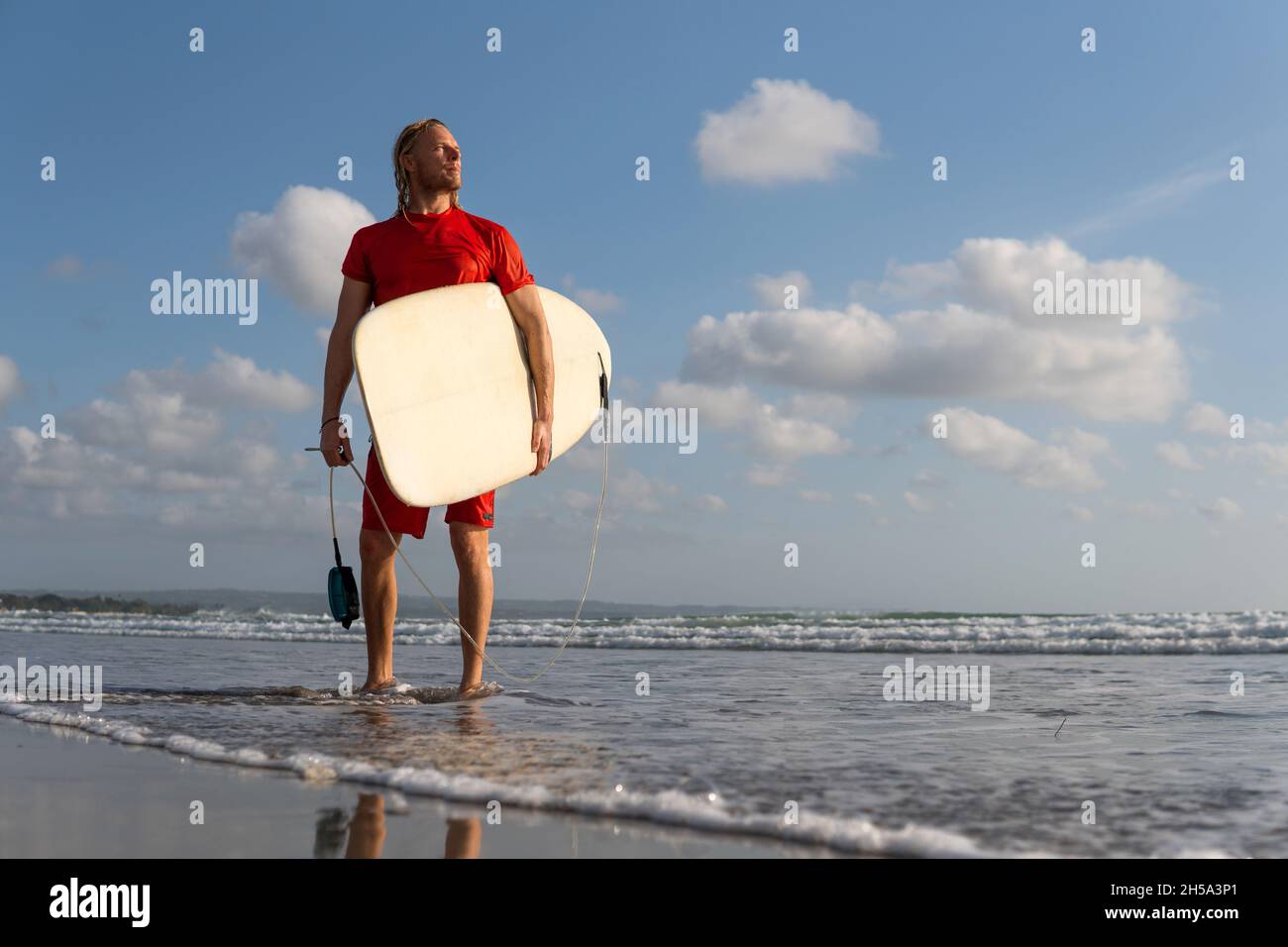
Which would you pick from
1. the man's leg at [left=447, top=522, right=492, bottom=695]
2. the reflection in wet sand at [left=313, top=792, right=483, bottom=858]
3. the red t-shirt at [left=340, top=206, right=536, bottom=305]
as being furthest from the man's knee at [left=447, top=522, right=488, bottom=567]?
the reflection in wet sand at [left=313, top=792, right=483, bottom=858]

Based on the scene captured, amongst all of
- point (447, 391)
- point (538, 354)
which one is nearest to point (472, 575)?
point (447, 391)

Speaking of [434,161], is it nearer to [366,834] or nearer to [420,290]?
[420,290]

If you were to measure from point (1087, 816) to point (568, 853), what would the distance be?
1.07 meters

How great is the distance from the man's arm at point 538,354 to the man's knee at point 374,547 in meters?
0.63

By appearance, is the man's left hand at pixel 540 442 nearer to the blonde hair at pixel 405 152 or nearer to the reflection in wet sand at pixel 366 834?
the blonde hair at pixel 405 152

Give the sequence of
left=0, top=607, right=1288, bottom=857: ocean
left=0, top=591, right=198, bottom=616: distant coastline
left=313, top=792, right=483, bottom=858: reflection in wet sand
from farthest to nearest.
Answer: left=0, top=591, right=198, bottom=616: distant coastline → left=0, top=607, right=1288, bottom=857: ocean → left=313, top=792, right=483, bottom=858: reflection in wet sand

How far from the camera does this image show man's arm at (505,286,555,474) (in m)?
3.81

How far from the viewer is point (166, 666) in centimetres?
581

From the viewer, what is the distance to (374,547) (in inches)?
148

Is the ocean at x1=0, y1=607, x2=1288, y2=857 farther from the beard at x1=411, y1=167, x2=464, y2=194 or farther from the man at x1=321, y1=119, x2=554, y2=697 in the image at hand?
the beard at x1=411, y1=167, x2=464, y2=194

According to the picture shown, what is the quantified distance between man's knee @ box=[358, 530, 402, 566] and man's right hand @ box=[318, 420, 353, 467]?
1.08 feet

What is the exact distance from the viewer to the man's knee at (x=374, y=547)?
12.3ft

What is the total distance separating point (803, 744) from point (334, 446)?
6.44ft
